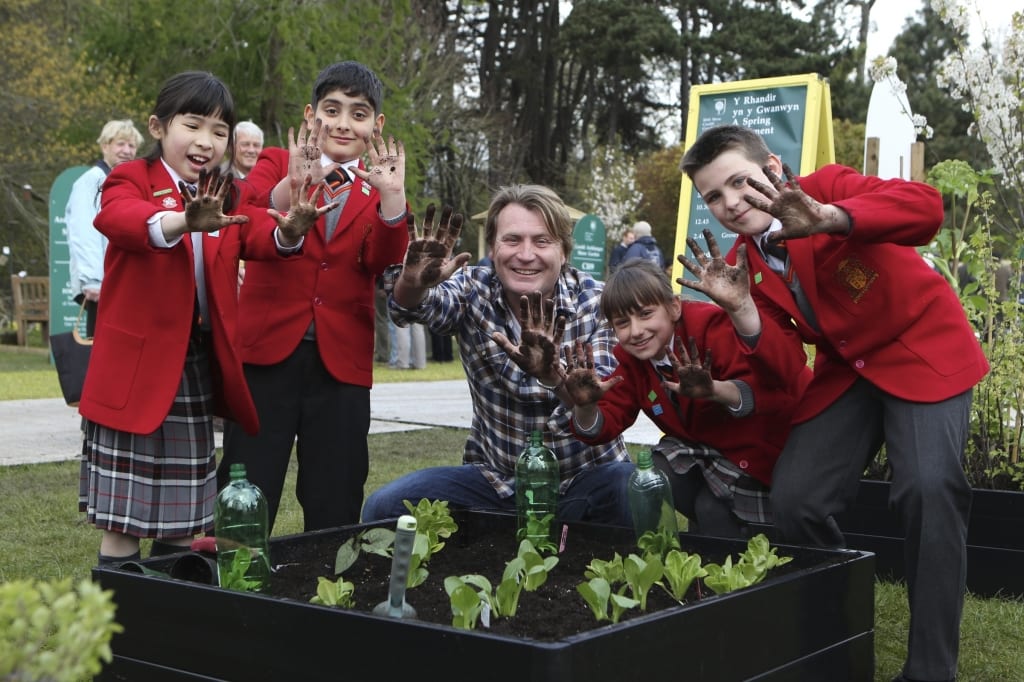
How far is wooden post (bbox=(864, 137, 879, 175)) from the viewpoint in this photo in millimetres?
6535

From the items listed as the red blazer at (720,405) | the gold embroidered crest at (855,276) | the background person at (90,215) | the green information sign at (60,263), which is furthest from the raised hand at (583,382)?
the green information sign at (60,263)

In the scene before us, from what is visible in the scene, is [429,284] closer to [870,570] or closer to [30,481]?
[870,570]

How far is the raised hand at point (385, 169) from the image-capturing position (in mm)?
3408

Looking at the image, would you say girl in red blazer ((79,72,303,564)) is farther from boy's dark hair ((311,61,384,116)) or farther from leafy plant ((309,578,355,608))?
leafy plant ((309,578,355,608))

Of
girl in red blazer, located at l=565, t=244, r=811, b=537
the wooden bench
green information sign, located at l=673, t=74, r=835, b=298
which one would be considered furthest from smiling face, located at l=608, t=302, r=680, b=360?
the wooden bench

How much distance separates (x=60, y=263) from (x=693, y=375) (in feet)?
28.1

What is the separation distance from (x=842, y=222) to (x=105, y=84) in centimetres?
1930

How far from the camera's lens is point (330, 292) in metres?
3.58

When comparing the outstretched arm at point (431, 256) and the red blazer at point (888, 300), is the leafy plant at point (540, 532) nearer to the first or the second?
the outstretched arm at point (431, 256)

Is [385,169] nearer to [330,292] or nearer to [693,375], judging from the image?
[330,292]

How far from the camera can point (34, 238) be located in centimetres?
2484

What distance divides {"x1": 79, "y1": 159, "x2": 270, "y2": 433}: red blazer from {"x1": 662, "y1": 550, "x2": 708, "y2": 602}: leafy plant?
149 centimetres

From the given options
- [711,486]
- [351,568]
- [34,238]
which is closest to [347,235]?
[351,568]

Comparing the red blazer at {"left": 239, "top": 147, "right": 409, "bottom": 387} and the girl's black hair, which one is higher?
the girl's black hair
